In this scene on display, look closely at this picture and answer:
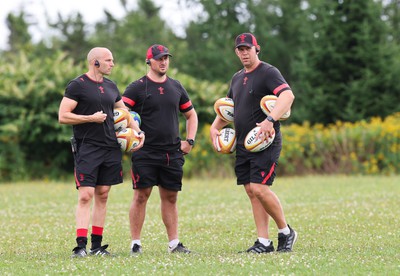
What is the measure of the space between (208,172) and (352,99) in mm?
8924

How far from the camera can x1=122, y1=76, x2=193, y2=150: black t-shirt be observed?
8.53 meters

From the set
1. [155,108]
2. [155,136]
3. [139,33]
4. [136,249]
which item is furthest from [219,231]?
[139,33]

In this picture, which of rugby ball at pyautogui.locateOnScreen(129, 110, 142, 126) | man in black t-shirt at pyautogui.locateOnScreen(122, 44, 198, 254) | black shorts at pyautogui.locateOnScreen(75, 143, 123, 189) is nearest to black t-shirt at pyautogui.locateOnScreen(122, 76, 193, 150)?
man in black t-shirt at pyautogui.locateOnScreen(122, 44, 198, 254)

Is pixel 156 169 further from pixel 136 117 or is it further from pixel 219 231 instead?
pixel 219 231

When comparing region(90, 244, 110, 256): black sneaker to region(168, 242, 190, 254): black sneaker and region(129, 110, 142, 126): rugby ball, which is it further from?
region(129, 110, 142, 126): rugby ball

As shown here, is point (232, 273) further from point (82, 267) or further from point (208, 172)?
point (208, 172)

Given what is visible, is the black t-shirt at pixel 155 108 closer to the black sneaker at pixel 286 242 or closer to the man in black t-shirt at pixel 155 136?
the man in black t-shirt at pixel 155 136

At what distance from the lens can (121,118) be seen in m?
8.36

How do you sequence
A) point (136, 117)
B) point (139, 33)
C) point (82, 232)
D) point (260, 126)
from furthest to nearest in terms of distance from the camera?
point (139, 33), point (136, 117), point (82, 232), point (260, 126)

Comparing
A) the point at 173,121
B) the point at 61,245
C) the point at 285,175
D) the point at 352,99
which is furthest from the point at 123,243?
the point at 352,99

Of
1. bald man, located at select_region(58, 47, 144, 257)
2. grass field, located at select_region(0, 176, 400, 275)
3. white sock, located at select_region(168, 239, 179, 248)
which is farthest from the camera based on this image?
white sock, located at select_region(168, 239, 179, 248)

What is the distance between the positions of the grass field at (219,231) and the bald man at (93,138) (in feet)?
1.65

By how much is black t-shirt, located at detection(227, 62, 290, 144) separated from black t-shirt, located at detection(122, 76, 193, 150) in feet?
2.40

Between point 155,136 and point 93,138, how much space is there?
0.69 metres
